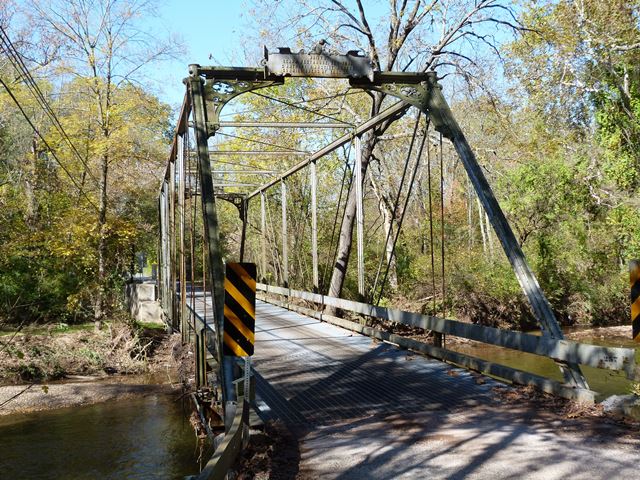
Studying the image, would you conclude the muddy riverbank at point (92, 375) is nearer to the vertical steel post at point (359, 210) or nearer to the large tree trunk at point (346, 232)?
the vertical steel post at point (359, 210)

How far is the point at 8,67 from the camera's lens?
22.9 metres

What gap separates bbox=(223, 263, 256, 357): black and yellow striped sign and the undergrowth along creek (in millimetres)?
11042

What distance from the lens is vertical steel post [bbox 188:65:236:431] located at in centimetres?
553

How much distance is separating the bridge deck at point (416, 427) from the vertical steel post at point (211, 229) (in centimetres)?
53

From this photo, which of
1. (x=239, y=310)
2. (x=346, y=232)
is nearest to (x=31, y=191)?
(x=346, y=232)

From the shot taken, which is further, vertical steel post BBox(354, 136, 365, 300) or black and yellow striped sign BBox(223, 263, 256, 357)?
vertical steel post BBox(354, 136, 365, 300)

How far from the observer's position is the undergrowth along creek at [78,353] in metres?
15.0

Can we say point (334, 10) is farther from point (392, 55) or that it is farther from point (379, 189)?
point (379, 189)

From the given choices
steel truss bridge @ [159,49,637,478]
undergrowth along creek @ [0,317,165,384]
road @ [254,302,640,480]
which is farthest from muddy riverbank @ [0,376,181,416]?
road @ [254,302,640,480]

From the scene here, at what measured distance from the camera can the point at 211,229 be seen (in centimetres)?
661

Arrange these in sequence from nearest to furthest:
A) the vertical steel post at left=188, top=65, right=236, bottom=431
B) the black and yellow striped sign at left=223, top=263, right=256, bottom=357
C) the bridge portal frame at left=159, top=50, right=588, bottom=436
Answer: the black and yellow striped sign at left=223, top=263, right=256, bottom=357, the vertical steel post at left=188, top=65, right=236, bottom=431, the bridge portal frame at left=159, top=50, right=588, bottom=436

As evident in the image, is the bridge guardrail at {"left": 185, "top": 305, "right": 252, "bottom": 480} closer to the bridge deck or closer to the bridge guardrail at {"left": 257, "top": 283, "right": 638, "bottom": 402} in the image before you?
the bridge deck

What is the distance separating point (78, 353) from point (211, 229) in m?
11.2

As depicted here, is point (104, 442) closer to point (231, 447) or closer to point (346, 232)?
point (231, 447)
